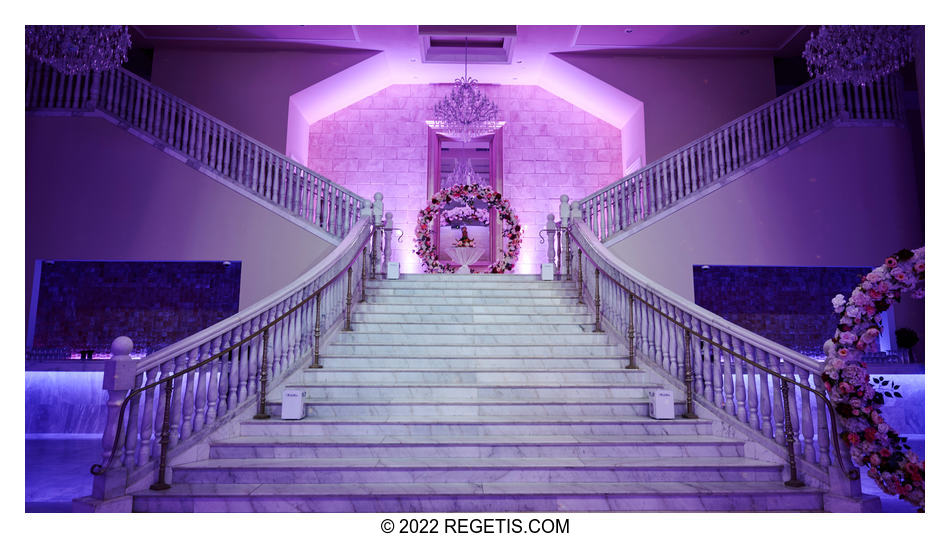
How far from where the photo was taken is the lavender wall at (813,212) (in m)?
8.20

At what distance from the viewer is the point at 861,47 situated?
645cm

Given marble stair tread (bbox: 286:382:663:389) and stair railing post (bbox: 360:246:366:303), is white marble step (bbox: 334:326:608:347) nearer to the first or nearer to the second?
marble stair tread (bbox: 286:382:663:389)

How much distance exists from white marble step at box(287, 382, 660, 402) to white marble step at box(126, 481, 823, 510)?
1217 millimetres

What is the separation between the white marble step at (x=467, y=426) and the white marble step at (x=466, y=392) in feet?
1.09

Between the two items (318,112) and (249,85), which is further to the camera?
(318,112)

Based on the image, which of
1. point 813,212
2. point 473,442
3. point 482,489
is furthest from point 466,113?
point 482,489

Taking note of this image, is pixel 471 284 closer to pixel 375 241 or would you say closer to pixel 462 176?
pixel 375 241

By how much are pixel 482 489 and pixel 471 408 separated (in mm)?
1062

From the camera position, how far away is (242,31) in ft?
31.1

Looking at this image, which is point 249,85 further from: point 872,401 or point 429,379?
point 872,401

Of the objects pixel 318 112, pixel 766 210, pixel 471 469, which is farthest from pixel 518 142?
pixel 471 469

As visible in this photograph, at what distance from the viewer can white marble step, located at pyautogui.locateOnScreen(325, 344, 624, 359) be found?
540cm

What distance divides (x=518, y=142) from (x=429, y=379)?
7513mm
